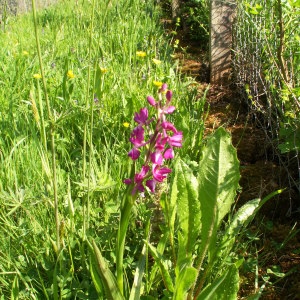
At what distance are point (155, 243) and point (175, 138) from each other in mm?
707

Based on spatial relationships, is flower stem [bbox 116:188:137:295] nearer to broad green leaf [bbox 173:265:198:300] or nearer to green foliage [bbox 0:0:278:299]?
green foliage [bbox 0:0:278:299]

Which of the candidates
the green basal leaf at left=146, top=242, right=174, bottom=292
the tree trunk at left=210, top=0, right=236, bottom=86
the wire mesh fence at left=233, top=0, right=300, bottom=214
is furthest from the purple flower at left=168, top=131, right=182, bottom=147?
the tree trunk at left=210, top=0, right=236, bottom=86

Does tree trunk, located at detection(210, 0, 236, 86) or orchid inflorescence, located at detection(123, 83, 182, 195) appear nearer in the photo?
orchid inflorescence, located at detection(123, 83, 182, 195)

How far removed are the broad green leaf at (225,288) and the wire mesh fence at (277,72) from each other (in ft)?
2.25

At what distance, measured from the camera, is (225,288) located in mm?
1024

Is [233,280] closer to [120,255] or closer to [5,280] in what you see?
[120,255]

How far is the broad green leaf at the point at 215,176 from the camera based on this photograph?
109 cm

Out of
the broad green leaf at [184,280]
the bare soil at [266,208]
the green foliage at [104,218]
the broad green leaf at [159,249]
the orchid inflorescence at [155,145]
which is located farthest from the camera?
the bare soil at [266,208]

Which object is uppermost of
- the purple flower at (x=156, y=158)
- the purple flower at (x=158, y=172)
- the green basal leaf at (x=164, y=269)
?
the purple flower at (x=156, y=158)

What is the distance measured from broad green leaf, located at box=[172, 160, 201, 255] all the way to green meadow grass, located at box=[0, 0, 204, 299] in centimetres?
25

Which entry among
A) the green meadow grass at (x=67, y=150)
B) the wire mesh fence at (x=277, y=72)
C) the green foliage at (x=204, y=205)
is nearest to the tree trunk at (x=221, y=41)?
the wire mesh fence at (x=277, y=72)

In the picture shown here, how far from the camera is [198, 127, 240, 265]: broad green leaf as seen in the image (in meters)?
1.09

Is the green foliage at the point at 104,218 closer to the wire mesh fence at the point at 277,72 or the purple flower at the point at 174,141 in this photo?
the purple flower at the point at 174,141

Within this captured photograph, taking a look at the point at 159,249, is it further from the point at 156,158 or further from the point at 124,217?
the point at 156,158
